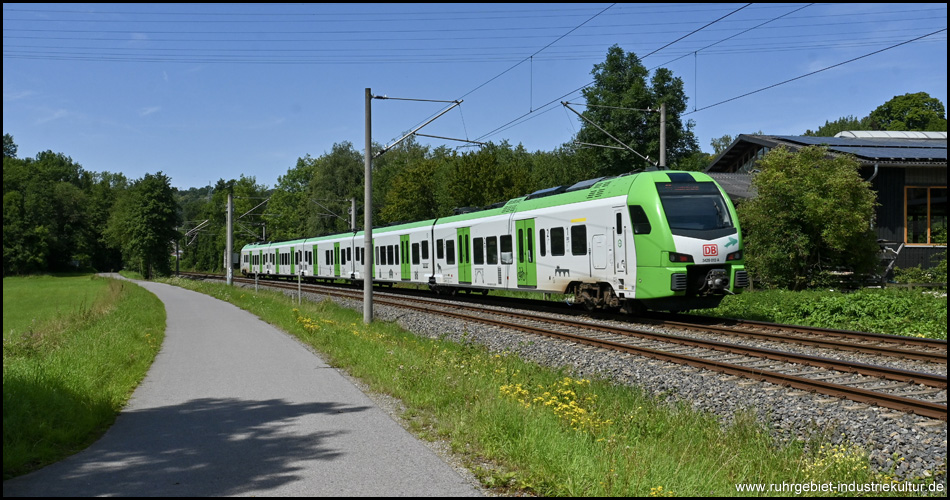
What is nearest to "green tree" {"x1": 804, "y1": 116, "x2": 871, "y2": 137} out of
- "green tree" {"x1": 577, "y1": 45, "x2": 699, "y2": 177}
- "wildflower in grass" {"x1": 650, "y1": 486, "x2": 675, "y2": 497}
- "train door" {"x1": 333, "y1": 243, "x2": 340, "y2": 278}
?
"green tree" {"x1": 577, "y1": 45, "x2": 699, "y2": 177}

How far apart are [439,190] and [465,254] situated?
26.4 metres

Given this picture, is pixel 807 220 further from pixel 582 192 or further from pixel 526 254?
pixel 526 254

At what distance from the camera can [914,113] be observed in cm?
7600

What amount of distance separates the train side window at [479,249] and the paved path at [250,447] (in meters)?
13.3

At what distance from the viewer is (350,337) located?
14422mm

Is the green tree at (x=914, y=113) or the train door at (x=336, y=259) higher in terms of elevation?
the green tree at (x=914, y=113)

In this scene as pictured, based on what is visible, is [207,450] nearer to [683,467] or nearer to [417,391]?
[417,391]

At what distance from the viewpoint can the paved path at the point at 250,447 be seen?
534cm

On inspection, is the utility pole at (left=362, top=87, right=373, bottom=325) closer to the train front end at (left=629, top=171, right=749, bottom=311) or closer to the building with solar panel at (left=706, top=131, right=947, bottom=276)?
the train front end at (left=629, top=171, right=749, bottom=311)

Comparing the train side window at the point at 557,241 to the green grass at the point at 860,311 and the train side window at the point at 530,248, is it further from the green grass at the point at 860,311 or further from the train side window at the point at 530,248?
the green grass at the point at 860,311

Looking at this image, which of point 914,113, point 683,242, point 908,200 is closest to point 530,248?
point 683,242

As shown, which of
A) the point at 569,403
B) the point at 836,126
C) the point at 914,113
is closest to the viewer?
the point at 569,403

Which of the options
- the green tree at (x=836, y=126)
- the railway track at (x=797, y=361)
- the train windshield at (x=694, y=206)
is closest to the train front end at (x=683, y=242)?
the train windshield at (x=694, y=206)

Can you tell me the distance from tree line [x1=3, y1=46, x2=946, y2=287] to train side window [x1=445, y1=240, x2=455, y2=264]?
5946mm
